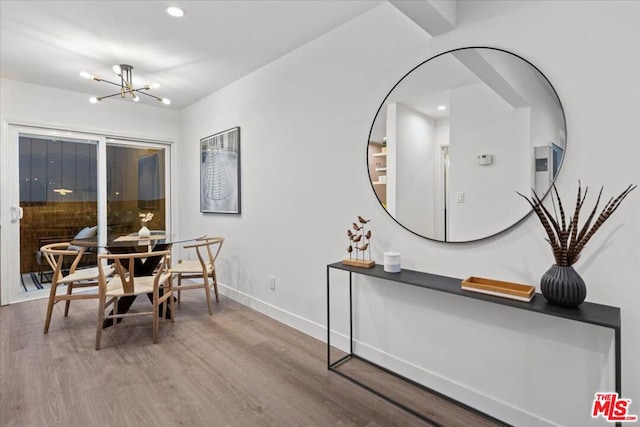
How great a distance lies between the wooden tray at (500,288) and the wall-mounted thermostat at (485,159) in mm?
624

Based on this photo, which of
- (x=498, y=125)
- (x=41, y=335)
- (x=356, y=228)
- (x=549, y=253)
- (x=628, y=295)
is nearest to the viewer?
(x=628, y=295)

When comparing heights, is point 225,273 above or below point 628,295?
below

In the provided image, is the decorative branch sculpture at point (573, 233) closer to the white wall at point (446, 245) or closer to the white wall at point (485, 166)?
the white wall at point (446, 245)

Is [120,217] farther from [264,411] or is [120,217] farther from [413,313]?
[413,313]

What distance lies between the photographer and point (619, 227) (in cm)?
141

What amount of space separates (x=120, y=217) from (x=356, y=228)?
12.4 feet

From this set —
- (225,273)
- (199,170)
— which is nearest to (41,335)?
(225,273)

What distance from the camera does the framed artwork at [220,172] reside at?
12.0ft

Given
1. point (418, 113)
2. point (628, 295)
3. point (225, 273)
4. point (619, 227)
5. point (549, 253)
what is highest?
point (418, 113)

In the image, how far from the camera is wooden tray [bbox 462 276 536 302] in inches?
58.9

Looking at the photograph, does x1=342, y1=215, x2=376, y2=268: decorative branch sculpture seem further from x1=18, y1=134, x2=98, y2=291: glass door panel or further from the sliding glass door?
x1=18, y1=134, x2=98, y2=291: glass door panel

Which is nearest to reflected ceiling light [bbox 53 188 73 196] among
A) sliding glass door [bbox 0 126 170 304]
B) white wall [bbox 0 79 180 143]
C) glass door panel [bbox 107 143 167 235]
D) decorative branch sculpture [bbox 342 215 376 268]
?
sliding glass door [bbox 0 126 170 304]

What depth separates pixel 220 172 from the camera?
3938 mm

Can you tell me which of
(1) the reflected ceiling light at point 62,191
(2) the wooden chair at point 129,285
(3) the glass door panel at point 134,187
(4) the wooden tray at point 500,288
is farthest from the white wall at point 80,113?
(4) the wooden tray at point 500,288
